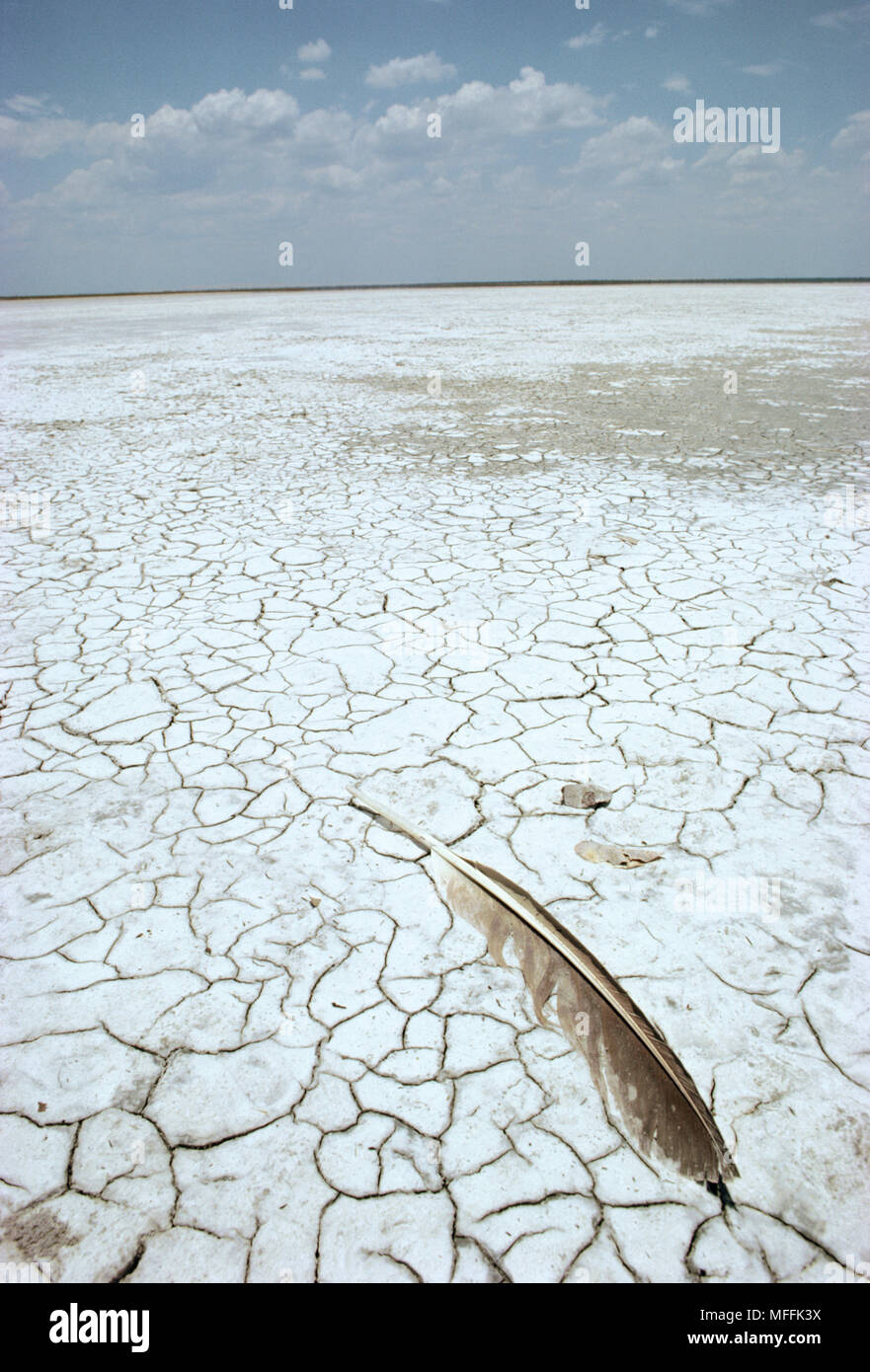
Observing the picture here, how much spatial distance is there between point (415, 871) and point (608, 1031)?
0.61 m

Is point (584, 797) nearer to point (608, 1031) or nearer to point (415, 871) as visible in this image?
point (415, 871)

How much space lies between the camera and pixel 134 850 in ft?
6.20

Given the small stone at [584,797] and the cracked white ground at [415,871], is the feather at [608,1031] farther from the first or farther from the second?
the small stone at [584,797]

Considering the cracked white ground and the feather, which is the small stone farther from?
the feather

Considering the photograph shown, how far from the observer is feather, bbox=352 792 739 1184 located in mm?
1218

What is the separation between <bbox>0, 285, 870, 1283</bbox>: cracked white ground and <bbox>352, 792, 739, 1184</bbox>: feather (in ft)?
0.12

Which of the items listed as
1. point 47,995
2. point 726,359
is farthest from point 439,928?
point 726,359

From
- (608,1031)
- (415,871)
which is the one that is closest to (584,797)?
(415,871)

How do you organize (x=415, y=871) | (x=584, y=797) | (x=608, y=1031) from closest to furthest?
(x=608, y=1031) → (x=415, y=871) → (x=584, y=797)

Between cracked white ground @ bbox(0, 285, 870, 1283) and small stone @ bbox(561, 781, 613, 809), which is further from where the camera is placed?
small stone @ bbox(561, 781, 613, 809)

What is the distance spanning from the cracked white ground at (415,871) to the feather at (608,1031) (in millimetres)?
35

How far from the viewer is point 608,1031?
1.33 metres

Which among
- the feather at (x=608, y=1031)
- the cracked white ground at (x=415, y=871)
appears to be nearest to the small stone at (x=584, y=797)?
the cracked white ground at (x=415, y=871)

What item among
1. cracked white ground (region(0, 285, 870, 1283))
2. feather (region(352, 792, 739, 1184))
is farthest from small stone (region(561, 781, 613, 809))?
feather (region(352, 792, 739, 1184))
